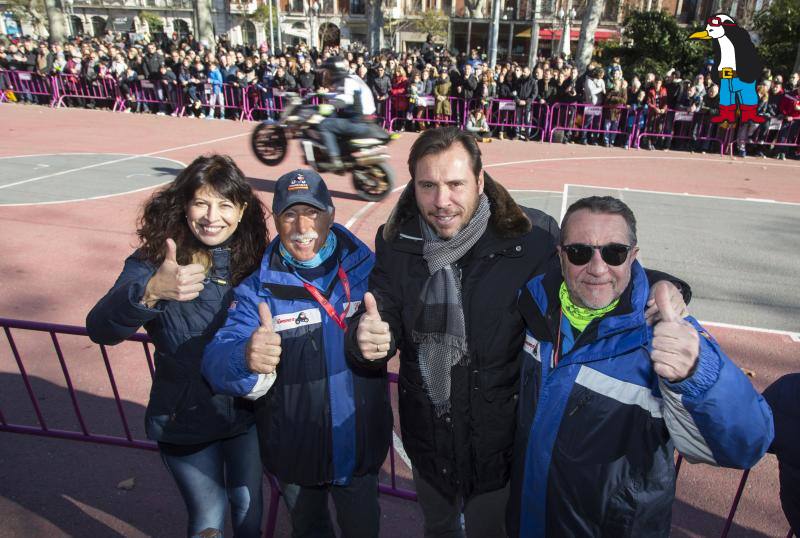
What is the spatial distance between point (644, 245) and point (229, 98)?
16.8 meters

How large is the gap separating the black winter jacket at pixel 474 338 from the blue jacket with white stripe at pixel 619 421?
142 millimetres

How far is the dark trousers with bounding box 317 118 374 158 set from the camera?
25.5 ft

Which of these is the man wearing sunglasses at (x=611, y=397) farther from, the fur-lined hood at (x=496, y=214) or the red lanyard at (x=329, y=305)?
the red lanyard at (x=329, y=305)

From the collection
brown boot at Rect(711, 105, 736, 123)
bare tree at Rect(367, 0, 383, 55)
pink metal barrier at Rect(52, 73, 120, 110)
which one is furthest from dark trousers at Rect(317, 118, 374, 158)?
bare tree at Rect(367, 0, 383, 55)

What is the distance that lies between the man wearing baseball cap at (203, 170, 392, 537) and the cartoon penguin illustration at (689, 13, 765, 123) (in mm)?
16606

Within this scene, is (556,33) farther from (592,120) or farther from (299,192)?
(299,192)

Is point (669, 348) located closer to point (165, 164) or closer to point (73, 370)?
point (73, 370)

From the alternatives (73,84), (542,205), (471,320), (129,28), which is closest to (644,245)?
(542,205)

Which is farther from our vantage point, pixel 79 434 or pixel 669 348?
pixel 79 434

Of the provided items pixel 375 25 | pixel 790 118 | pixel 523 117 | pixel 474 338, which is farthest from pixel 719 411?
pixel 375 25

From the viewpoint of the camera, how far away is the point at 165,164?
13.5 meters

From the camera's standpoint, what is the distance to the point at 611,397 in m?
1.86

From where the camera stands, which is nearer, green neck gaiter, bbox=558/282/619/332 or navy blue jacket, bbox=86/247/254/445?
green neck gaiter, bbox=558/282/619/332

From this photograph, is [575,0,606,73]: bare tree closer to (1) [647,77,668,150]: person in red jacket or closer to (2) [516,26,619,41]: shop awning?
(1) [647,77,668,150]: person in red jacket
